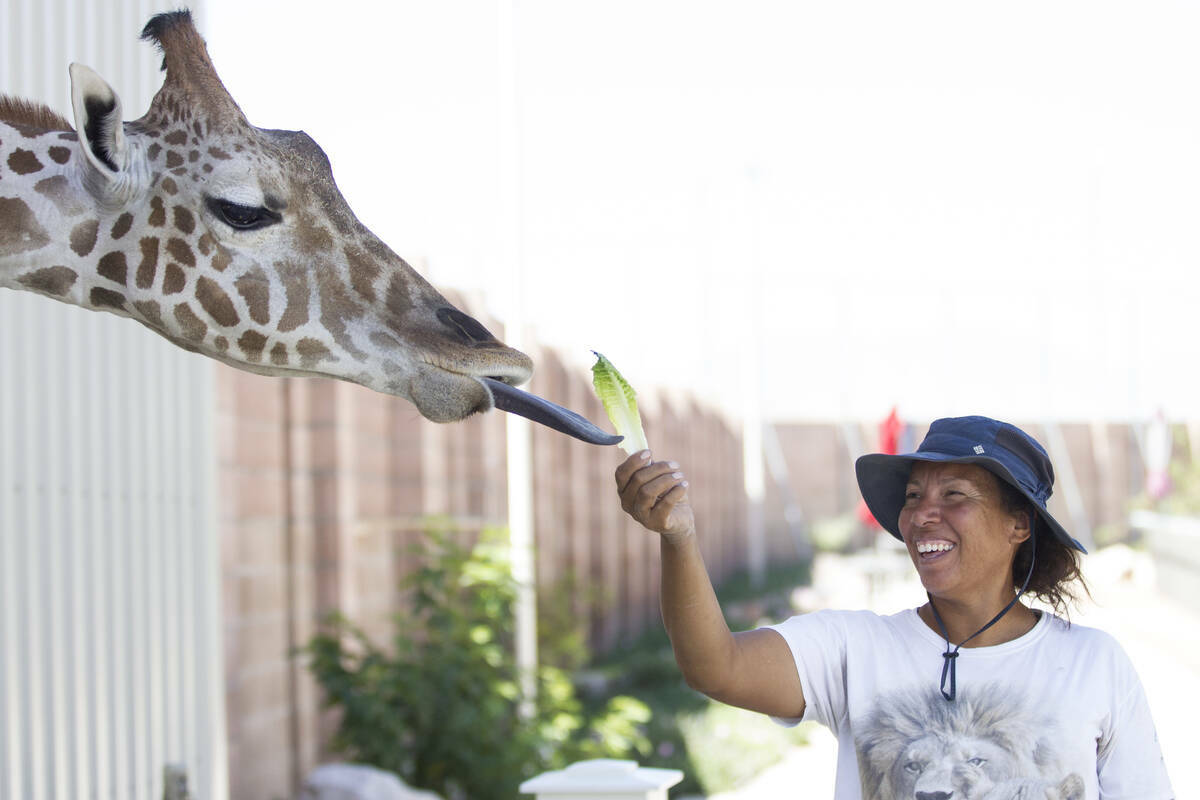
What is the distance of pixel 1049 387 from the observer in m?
27.8

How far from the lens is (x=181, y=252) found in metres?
2.15

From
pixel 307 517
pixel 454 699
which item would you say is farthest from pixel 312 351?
pixel 307 517

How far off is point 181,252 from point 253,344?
0.19 m

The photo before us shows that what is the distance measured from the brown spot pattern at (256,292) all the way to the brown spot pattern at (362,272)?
0.45ft

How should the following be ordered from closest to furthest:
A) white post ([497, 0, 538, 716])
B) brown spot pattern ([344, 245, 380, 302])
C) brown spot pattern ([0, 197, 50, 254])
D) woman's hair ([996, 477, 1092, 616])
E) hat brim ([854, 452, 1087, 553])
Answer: brown spot pattern ([0, 197, 50, 254])
brown spot pattern ([344, 245, 380, 302])
hat brim ([854, 452, 1087, 553])
woman's hair ([996, 477, 1092, 616])
white post ([497, 0, 538, 716])

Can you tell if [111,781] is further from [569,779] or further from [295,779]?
[295,779]

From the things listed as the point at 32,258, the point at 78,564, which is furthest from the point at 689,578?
the point at 78,564

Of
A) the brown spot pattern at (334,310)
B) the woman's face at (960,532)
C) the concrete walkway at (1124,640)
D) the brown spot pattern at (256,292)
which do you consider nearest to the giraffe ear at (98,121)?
the brown spot pattern at (256,292)

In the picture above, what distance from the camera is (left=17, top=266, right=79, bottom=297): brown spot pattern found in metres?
2.12

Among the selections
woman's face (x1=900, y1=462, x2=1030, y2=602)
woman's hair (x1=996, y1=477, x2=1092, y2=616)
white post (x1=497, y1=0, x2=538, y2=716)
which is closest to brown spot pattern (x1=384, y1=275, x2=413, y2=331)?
woman's face (x1=900, y1=462, x2=1030, y2=602)

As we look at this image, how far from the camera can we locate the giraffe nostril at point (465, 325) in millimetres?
2154

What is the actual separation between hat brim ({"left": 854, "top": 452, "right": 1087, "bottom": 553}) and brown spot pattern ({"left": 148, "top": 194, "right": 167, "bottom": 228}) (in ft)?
4.51

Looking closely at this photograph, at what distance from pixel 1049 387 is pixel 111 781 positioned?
2624 cm

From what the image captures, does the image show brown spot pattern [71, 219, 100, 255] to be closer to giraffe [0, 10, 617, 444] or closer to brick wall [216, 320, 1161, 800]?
giraffe [0, 10, 617, 444]
